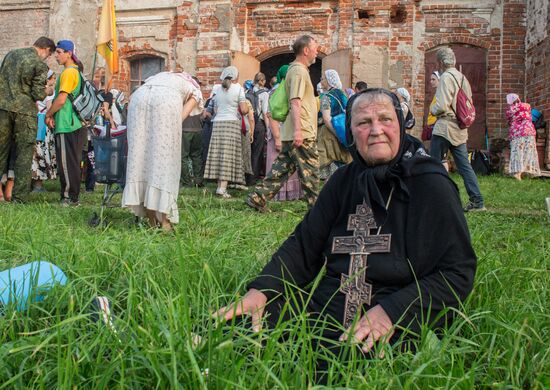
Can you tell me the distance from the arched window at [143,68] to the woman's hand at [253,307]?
41.9ft

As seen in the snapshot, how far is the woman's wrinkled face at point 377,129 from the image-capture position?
2318 millimetres

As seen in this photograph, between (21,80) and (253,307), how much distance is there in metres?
5.68

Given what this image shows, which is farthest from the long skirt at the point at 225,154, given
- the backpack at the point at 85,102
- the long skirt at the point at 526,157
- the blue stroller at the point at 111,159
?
the long skirt at the point at 526,157

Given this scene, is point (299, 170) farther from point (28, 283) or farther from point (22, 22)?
point (22, 22)

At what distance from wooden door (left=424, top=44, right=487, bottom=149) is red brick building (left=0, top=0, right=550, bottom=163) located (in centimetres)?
2

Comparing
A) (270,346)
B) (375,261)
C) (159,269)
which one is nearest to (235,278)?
(159,269)

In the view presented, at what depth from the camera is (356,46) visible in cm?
1305

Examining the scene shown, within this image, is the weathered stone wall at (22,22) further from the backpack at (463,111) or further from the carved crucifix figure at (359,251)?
the carved crucifix figure at (359,251)

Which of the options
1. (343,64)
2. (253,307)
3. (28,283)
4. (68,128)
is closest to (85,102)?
(68,128)

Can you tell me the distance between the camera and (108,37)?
33.8 ft

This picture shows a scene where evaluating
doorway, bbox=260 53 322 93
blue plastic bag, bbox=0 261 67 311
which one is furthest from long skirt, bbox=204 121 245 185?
doorway, bbox=260 53 322 93

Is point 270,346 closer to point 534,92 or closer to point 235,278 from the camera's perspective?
point 235,278

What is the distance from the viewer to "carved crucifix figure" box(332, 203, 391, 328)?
226 cm

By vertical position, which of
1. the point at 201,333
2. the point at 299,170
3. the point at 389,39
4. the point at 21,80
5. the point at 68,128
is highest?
the point at 389,39
